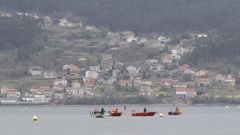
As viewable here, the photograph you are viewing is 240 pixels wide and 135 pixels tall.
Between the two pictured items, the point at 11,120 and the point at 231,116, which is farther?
the point at 231,116

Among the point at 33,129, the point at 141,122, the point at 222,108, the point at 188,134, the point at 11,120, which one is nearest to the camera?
the point at 188,134

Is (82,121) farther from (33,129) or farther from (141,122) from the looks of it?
(33,129)

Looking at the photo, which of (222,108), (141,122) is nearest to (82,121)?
(141,122)

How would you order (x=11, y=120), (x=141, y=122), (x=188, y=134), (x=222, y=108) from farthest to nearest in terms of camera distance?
(x=222, y=108) < (x=11, y=120) < (x=141, y=122) < (x=188, y=134)

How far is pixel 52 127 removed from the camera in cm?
13288

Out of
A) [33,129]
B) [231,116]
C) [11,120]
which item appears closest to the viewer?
[33,129]

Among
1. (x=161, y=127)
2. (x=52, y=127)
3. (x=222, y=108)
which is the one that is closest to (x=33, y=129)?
(x=52, y=127)

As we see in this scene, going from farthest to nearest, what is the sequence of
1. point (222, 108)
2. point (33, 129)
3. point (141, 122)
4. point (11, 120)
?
point (222, 108)
point (11, 120)
point (141, 122)
point (33, 129)

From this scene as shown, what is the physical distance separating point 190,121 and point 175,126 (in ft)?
36.8

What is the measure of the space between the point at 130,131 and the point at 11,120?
1234 inches

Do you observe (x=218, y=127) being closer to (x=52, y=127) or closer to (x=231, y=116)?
(x=52, y=127)

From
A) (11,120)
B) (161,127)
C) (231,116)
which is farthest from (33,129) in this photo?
(231,116)

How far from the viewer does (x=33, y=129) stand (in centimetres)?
12988

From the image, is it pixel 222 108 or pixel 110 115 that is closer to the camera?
pixel 110 115
